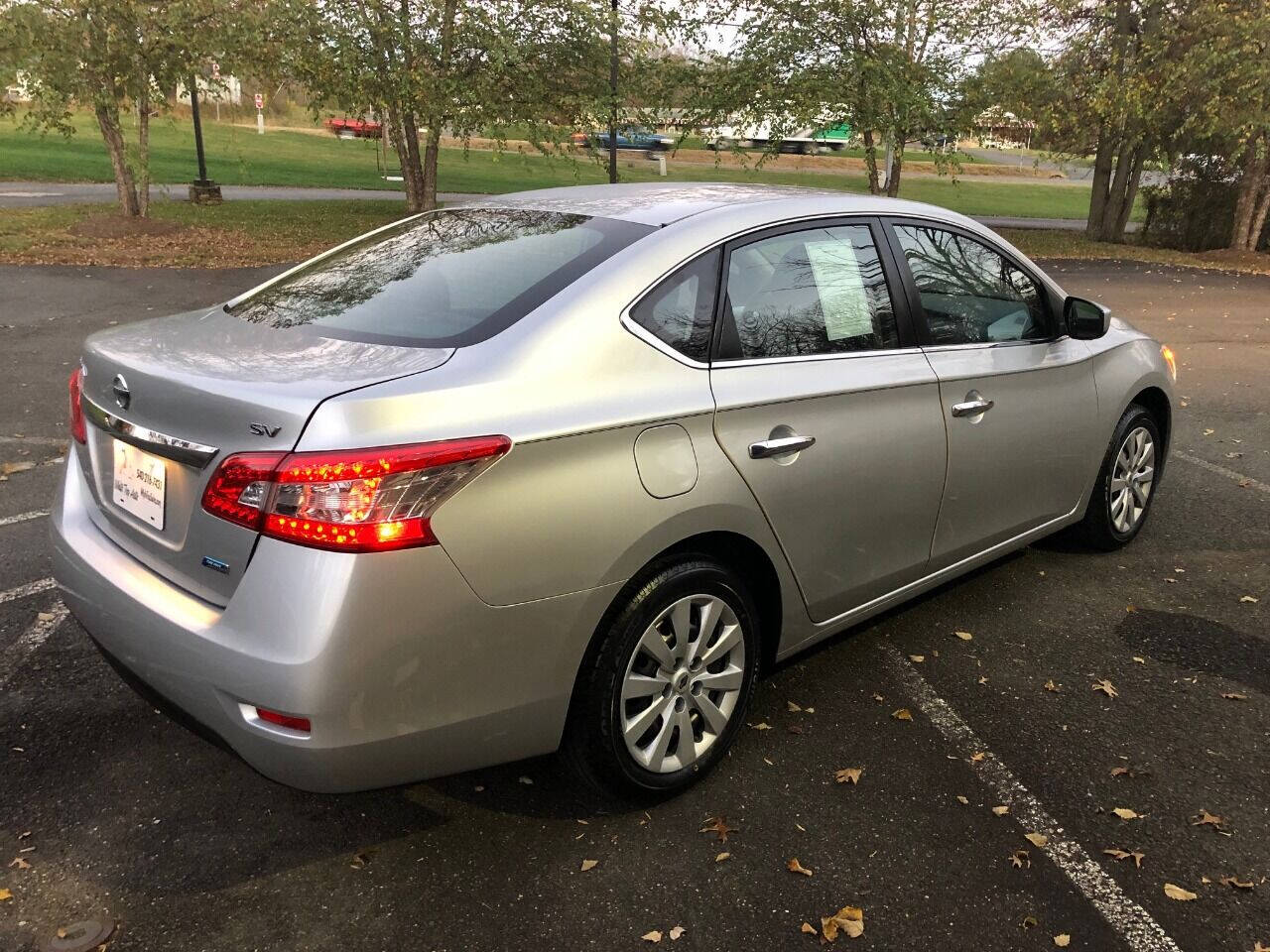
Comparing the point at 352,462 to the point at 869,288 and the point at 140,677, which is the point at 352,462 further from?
the point at 869,288

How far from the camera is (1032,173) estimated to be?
2479 inches

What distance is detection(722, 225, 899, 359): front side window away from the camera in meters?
3.10

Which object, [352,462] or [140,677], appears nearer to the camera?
[352,462]

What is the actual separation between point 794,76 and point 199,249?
11206 millimetres

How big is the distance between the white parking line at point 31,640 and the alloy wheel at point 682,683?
2.30 m

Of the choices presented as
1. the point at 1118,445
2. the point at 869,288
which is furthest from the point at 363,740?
the point at 1118,445

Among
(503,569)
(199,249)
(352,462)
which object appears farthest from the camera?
(199,249)

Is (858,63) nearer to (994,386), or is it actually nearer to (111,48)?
(111,48)

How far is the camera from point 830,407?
3.19 meters

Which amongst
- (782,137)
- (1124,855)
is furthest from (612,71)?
(1124,855)

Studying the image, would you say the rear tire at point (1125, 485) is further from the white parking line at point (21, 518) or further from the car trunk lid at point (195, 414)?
the white parking line at point (21, 518)

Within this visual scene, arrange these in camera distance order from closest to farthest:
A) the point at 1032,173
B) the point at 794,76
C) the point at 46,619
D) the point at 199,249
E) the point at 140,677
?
1. the point at 140,677
2. the point at 46,619
3. the point at 199,249
4. the point at 794,76
5. the point at 1032,173

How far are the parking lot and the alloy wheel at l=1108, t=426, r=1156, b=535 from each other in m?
0.65

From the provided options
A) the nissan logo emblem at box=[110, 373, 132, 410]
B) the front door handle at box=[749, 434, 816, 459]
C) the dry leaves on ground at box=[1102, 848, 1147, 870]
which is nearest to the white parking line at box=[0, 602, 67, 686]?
the nissan logo emblem at box=[110, 373, 132, 410]
